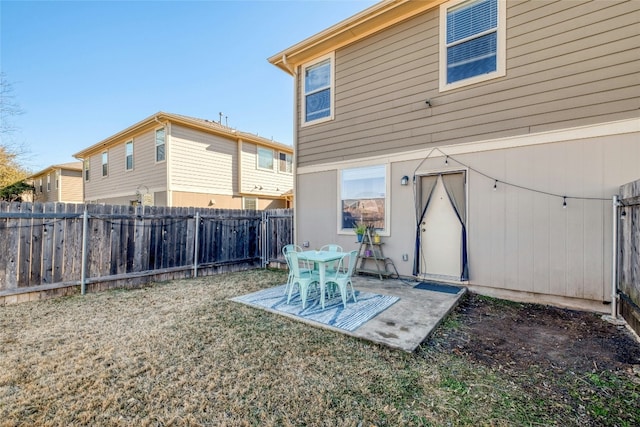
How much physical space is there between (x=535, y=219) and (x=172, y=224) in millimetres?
7123

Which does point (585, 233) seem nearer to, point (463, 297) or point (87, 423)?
point (463, 297)

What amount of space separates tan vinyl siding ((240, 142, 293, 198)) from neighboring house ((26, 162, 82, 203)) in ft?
46.6

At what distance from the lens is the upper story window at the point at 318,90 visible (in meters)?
6.73

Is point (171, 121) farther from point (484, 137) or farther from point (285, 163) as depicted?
point (484, 137)

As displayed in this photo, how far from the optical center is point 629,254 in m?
3.33

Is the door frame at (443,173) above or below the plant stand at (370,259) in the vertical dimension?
above

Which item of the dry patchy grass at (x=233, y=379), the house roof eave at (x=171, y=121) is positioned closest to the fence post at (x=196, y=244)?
the dry patchy grass at (x=233, y=379)

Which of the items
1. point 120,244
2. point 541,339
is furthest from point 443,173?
point 120,244

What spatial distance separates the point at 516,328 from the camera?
11.6 feet

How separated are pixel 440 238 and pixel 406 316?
218cm

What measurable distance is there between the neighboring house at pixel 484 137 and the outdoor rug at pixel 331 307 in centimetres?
165

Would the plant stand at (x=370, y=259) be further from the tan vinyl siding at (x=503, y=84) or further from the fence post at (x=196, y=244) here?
the fence post at (x=196, y=244)

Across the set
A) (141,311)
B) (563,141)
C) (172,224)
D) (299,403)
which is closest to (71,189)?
(172,224)

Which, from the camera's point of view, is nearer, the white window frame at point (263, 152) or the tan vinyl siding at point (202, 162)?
the tan vinyl siding at point (202, 162)
